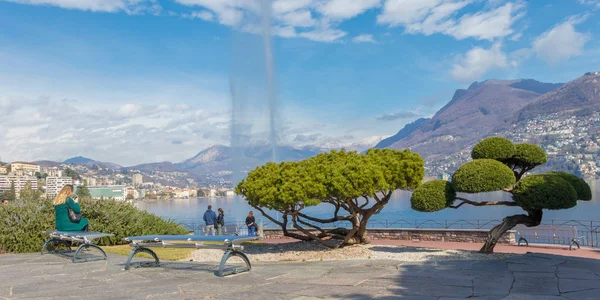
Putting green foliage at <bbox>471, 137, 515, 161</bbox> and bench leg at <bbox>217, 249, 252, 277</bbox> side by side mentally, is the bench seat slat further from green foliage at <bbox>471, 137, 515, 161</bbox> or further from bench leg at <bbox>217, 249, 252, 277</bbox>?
green foliage at <bbox>471, 137, 515, 161</bbox>

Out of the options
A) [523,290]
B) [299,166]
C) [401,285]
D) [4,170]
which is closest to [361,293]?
[401,285]

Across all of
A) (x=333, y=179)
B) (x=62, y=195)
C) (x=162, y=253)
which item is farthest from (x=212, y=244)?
(x=162, y=253)

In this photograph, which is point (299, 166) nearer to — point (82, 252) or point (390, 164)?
point (390, 164)

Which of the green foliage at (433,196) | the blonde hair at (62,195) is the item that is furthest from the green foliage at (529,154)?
the blonde hair at (62,195)

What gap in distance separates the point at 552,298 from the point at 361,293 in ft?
7.85

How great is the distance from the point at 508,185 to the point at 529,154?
1.43m

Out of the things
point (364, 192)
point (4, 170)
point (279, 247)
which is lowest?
point (279, 247)

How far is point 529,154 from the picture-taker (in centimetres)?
1300

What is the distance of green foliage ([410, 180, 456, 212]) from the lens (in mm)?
13227

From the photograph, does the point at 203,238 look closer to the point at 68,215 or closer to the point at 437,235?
the point at 68,215

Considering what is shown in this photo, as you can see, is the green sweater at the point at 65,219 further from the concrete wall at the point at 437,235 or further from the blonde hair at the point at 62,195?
the concrete wall at the point at 437,235

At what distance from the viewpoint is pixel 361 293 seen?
273 inches

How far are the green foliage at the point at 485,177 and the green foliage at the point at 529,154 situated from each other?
1135mm

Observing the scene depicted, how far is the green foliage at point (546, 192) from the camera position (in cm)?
1166
